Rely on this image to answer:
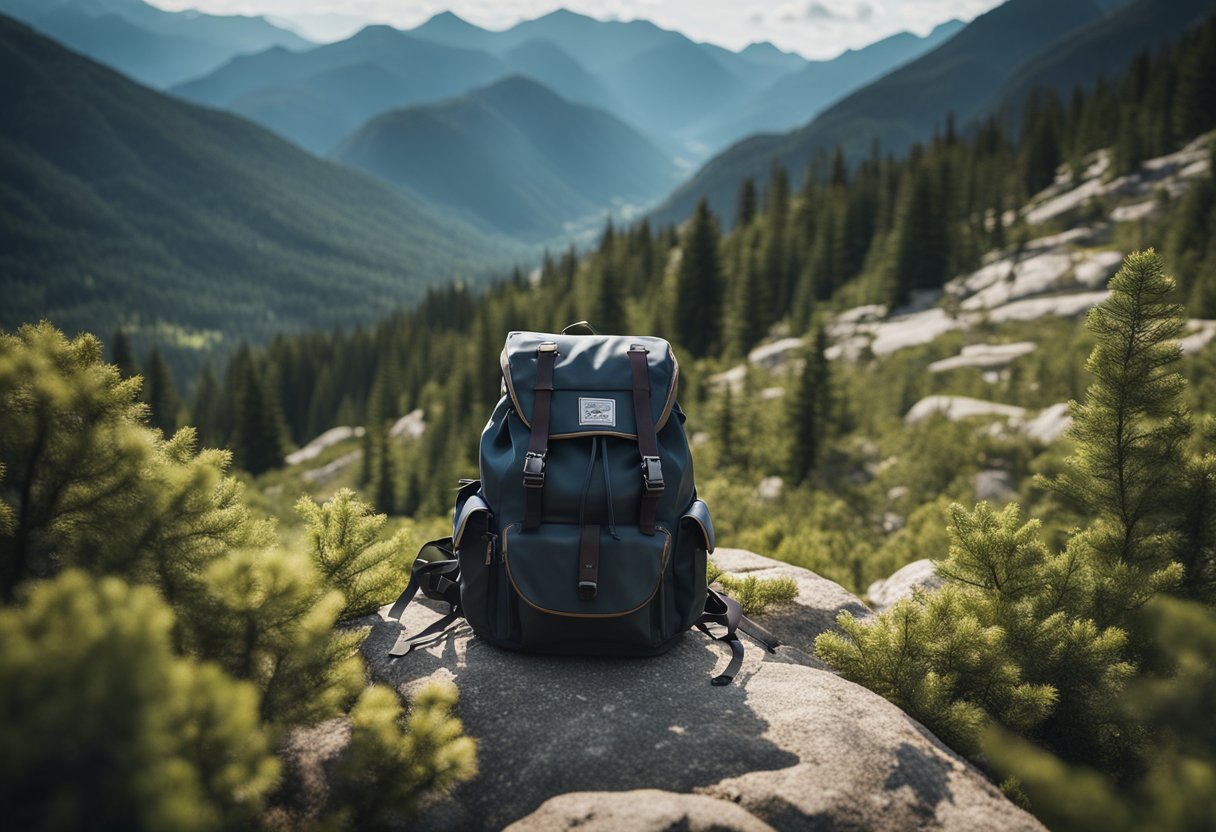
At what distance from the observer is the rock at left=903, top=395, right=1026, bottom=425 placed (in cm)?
1994

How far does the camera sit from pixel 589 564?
12.3 feet

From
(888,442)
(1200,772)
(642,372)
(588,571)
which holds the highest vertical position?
(642,372)

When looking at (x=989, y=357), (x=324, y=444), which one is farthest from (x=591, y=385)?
(x=324, y=444)

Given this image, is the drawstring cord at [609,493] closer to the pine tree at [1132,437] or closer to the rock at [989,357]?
the pine tree at [1132,437]

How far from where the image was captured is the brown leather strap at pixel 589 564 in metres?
3.71

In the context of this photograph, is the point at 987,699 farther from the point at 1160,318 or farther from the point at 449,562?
the point at 449,562

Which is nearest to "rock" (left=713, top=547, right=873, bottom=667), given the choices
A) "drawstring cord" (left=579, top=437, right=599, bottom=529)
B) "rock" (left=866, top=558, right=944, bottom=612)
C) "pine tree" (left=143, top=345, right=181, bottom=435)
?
"rock" (left=866, top=558, right=944, bottom=612)

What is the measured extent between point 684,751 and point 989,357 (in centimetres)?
2783

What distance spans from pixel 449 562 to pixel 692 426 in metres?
25.3

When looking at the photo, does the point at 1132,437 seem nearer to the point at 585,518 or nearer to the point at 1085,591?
the point at 1085,591

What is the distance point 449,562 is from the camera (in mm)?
4719

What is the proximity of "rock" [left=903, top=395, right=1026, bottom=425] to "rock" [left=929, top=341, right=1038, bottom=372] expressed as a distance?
3.58 metres

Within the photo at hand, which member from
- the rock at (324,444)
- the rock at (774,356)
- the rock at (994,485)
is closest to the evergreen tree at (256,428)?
→ the rock at (324,444)

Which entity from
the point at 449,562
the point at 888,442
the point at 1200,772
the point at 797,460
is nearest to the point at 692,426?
the point at 797,460
